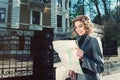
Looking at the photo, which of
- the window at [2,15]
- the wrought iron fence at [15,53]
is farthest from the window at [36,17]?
the wrought iron fence at [15,53]

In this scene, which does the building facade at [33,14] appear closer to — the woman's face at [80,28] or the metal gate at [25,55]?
the metal gate at [25,55]

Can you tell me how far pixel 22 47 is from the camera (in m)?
6.56

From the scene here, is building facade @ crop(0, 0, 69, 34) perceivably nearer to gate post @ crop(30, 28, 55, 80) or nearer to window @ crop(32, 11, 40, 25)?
window @ crop(32, 11, 40, 25)

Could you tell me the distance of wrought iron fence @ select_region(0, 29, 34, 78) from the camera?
6348mm

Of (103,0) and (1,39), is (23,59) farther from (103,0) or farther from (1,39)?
(103,0)

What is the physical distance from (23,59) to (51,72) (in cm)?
76

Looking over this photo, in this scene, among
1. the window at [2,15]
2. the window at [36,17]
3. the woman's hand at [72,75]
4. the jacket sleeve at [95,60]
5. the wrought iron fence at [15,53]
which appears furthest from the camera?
the window at [36,17]

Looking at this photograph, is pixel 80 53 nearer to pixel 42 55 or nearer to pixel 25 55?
pixel 25 55

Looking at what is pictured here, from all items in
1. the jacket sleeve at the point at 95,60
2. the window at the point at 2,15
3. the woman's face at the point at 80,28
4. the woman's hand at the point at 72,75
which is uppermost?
the window at the point at 2,15

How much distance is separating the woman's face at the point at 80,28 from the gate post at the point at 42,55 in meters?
4.12

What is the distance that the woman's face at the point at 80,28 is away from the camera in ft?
8.55

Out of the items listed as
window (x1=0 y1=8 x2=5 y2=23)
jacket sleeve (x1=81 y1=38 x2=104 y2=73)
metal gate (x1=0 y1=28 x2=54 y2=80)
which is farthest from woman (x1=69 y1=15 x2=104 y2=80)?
window (x1=0 y1=8 x2=5 y2=23)

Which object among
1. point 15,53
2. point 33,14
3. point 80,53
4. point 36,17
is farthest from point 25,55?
point 36,17

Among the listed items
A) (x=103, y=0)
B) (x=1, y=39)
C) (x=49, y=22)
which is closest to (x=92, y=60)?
(x=1, y=39)
